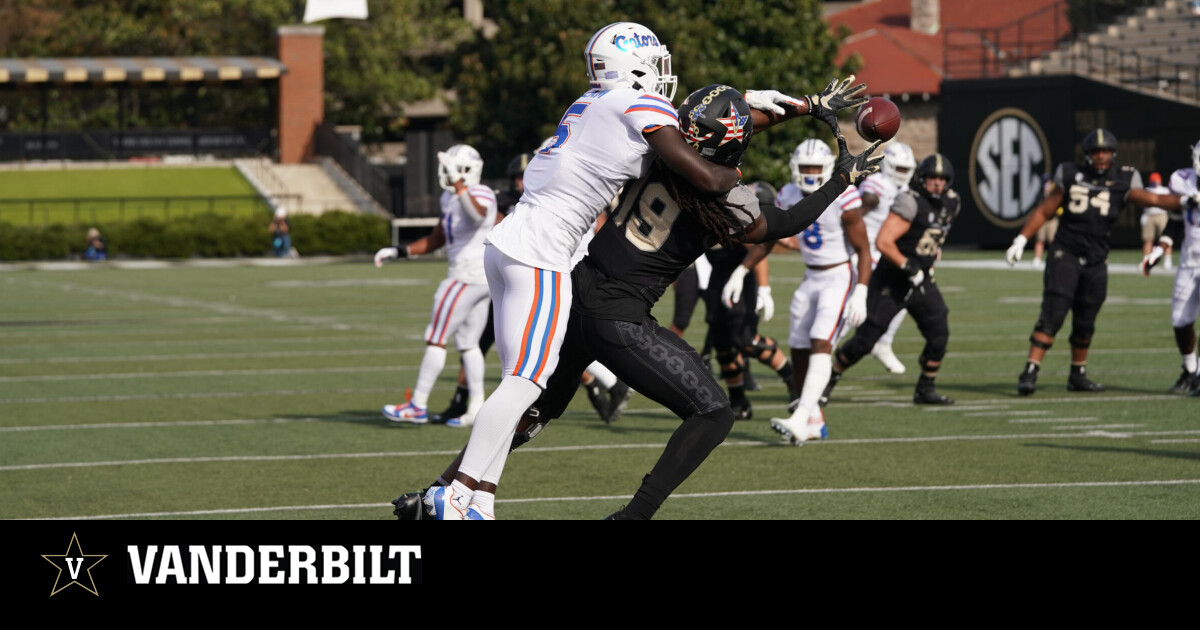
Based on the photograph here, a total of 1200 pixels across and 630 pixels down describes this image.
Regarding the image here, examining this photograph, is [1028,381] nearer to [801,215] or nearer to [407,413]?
[407,413]

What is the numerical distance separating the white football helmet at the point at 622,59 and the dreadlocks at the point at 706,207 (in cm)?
45

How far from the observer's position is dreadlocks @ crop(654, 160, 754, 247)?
607cm

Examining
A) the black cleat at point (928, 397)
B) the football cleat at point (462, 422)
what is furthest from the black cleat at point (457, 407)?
the black cleat at point (928, 397)

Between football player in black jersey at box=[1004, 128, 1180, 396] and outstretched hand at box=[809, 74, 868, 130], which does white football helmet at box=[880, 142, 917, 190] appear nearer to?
football player in black jersey at box=[1004, 128, 1180, 396]

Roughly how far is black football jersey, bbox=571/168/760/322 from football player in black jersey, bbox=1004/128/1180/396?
21.5 ft

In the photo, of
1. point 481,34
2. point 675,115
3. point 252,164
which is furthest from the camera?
point 252,164

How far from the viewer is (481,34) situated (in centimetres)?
4856

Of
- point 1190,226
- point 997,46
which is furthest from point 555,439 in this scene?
point 997,46

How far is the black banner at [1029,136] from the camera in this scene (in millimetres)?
35781

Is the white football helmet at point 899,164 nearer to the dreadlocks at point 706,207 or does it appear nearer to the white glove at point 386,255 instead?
the white glove at point 386,255

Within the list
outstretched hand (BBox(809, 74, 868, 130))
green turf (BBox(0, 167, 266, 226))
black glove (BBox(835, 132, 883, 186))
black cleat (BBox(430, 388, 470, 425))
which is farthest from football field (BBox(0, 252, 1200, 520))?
green turf (BBox(0, 167, 266, 226))
